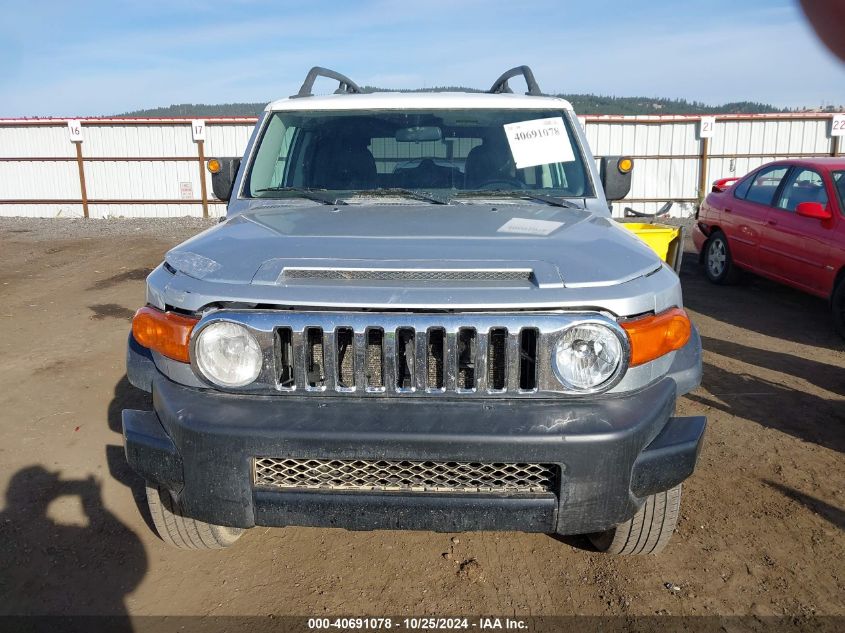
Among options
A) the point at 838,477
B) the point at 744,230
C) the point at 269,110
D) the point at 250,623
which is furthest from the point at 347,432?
the point at 744,230

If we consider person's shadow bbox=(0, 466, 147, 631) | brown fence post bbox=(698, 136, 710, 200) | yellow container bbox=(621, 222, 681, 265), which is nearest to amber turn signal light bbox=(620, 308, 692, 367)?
person's shadow bbox=(0, 466, 147, 631)

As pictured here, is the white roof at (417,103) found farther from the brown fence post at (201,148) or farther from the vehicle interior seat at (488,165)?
the brown fence post at (201,148)

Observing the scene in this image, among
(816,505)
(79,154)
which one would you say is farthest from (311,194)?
(79,154)

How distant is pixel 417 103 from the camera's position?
13.0 ft

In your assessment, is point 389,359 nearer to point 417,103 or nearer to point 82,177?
point 417,103

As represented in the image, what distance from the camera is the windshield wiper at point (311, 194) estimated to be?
3.52 meters

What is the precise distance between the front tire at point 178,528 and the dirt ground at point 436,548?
0.13 m

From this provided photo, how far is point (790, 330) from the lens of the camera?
273 inches

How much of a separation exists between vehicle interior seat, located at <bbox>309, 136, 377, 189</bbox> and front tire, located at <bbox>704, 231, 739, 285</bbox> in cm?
623

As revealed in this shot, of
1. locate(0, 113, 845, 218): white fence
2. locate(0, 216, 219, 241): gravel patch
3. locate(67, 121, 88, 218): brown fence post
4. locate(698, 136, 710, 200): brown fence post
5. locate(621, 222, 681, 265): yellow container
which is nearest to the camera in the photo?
locate(621, 222, 681, 265): yellow container

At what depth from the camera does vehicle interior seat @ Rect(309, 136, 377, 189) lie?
379cm

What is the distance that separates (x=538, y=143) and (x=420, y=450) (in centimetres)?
214

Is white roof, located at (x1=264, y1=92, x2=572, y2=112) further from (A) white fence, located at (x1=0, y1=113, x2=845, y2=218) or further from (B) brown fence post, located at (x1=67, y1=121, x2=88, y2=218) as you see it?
(B) brown fence post, located at (x1=67, y1=121, x2=88, y2=218)

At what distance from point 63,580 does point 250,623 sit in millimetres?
882
